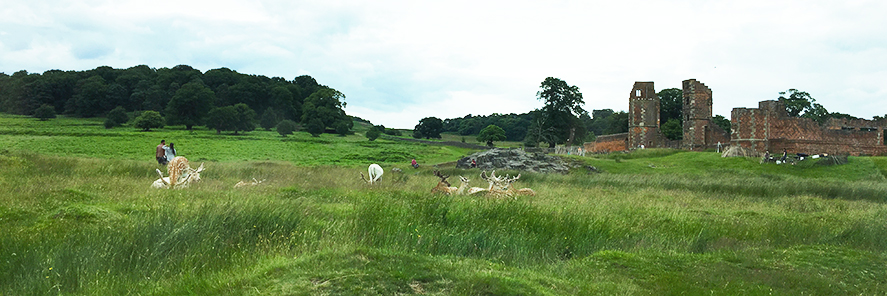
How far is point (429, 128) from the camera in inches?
3201

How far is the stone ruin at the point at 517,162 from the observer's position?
38625 mm

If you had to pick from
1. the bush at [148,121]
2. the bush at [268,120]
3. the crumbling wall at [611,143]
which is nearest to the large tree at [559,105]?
the crumbling wall at [611,143]

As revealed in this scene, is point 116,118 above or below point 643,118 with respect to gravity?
below

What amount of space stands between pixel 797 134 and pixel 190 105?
5145 centimetres

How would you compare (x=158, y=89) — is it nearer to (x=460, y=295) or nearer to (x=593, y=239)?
(x=593, y=239)

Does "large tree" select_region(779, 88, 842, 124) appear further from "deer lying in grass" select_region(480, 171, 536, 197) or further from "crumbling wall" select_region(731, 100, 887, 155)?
"deer lying in grass" select_region(480, 171, 536, 197)

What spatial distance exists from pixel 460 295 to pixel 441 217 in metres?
5.72

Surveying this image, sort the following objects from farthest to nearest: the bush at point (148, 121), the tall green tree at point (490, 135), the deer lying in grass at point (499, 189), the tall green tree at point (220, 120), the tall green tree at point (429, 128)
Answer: the tall green tree at point (490, 135), the tall green tree at point (429, 128), the tall green tree at point (220, 120), the bush at point (148, 121), the deer lying in grass at point (499, 189)

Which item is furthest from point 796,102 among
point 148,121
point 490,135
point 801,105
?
point 148,121

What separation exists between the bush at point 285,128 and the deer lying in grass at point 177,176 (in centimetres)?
2713

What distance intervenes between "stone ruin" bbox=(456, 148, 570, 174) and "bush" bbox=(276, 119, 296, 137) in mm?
13722

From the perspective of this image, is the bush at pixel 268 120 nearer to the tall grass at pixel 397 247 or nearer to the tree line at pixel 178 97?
the tree line at pixel 178 97

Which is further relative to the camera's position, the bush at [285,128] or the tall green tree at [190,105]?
the bush at [285,128]

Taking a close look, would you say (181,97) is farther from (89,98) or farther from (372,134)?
(372,134)
